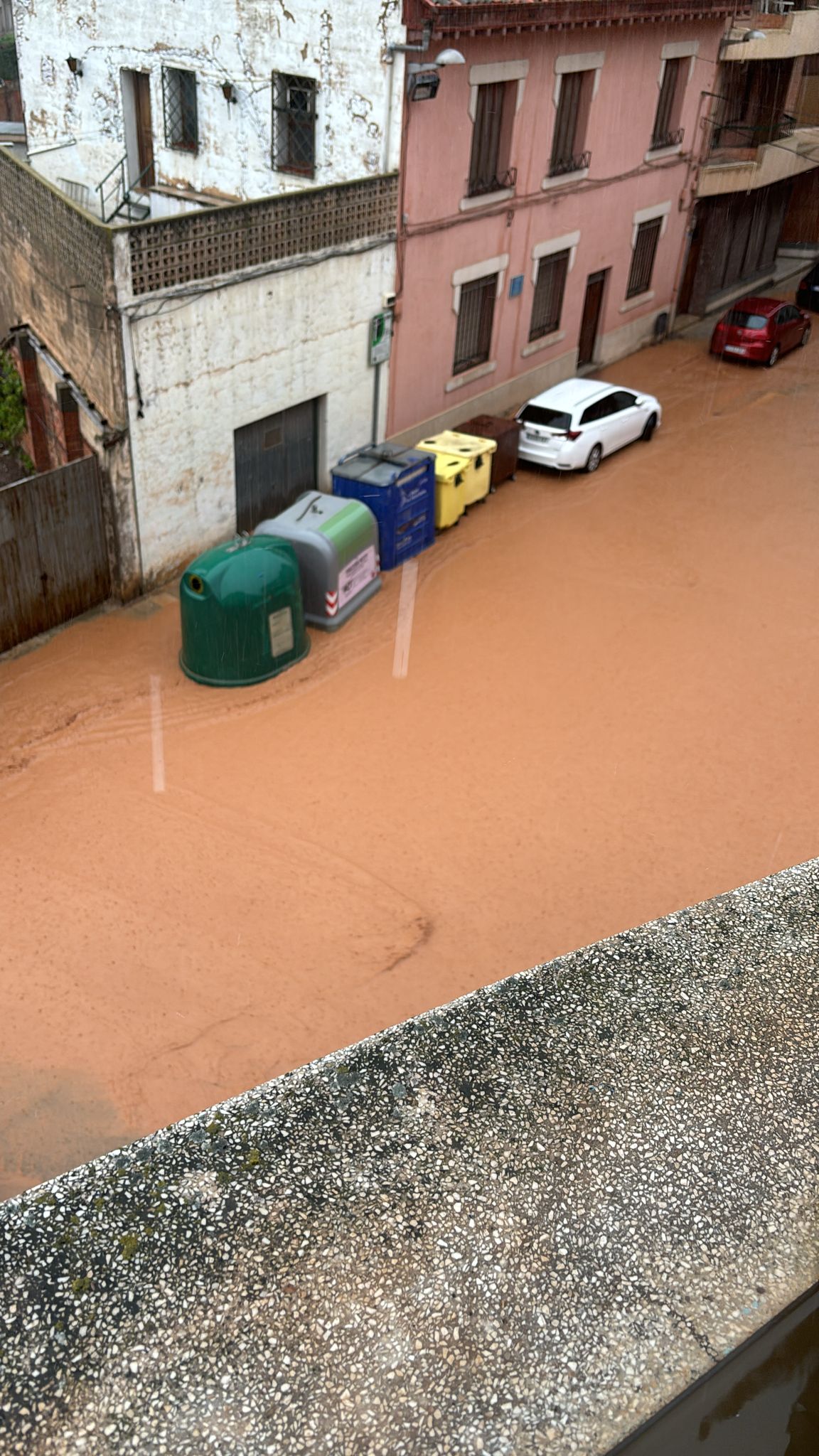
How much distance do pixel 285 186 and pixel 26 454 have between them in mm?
5620

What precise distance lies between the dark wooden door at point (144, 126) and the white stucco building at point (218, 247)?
3 centimetres

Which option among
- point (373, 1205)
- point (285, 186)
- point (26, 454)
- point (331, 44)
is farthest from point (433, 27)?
point (373, 1205)

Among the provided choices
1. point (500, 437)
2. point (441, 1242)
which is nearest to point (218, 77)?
point (500, 437)

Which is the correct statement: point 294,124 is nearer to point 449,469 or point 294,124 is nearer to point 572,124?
point 572,124

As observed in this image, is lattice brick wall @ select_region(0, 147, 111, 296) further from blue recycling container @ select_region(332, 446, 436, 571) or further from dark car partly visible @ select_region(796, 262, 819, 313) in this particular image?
dark car partly visible @ select_region(796, 262, 819, 313)

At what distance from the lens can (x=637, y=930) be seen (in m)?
6.84

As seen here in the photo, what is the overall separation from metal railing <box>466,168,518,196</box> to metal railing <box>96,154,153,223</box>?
588cm

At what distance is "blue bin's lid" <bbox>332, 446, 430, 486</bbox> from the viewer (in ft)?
48.3

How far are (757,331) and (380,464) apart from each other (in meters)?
11.7

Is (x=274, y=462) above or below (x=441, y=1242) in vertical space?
below

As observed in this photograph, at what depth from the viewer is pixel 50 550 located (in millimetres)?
12773

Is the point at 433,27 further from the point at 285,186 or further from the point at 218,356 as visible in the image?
the point at 218,356

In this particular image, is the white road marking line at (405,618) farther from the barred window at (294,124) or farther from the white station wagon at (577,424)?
the barred window at (294,124)

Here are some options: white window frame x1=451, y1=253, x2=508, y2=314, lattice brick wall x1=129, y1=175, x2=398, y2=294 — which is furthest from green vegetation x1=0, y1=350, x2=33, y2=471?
white window frame x1=451, y1=253, x2=508, y2=314
